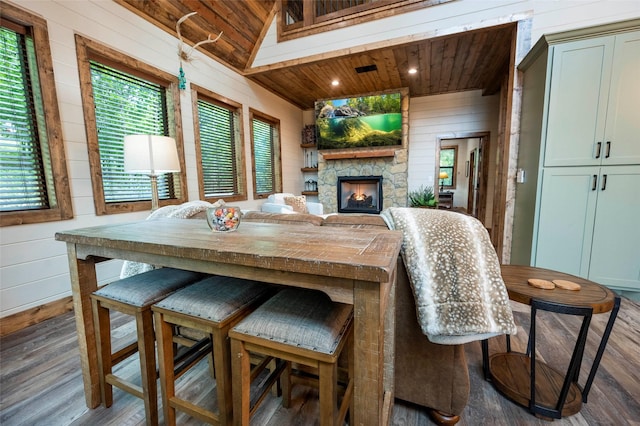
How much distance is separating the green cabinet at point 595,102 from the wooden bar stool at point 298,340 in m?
2.66

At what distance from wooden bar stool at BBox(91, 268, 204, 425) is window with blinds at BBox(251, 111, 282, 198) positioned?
3.43 metres

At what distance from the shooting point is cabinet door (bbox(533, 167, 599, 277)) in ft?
7.40

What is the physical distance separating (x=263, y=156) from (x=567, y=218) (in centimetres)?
451

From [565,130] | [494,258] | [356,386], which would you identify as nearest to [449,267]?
[494,258]

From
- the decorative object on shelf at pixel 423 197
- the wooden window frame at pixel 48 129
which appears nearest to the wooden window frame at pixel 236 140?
the wooden window frame at pixel 48 129

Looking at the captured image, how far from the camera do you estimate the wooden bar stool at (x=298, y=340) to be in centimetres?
77

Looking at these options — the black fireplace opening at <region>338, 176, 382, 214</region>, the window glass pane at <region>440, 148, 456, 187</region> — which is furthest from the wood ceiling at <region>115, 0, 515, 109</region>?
the window glass pane at <region>440, 148, 456, 187</region>

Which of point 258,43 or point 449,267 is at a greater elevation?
point 258,43

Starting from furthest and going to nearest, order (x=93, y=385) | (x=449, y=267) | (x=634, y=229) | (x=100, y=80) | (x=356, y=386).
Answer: (x=100, y=80)
(x=634, y=229)
(x=93, y=385)
(x=449, y=267)
(x=356, y=386)

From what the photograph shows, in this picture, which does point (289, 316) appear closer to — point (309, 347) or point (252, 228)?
point (309, 347)

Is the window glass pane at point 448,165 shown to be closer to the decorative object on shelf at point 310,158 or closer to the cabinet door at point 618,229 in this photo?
the decorative object on shelf at point 310,158

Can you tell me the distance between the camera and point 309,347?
0.77 m

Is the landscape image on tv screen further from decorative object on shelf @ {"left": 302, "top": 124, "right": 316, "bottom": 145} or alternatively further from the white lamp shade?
the white lamp shade

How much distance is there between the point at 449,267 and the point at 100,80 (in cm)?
Answer: 335
